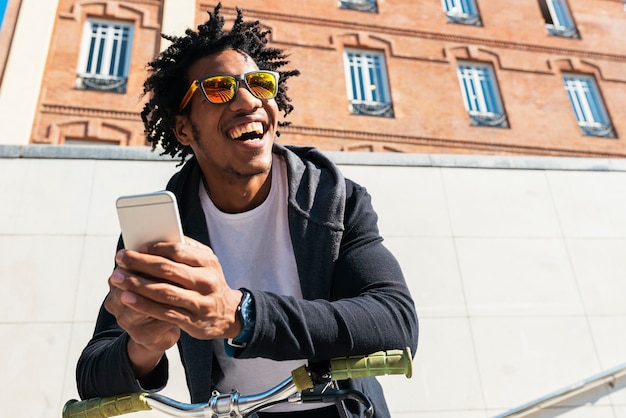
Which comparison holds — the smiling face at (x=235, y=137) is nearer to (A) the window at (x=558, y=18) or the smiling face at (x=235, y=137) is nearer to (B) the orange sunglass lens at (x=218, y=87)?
Result: (B) the orange sunglass lens at (x=218, y=87)

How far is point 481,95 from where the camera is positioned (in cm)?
1644

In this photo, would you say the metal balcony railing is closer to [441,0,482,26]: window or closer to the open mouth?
the open mouth

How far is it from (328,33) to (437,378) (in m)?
13.5

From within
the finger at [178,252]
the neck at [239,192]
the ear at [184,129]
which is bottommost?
the finger at [178,252]

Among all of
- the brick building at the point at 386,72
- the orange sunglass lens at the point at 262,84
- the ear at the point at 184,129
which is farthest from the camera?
the brick building at the point at 386,72

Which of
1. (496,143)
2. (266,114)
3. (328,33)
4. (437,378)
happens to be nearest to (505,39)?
(496,143)

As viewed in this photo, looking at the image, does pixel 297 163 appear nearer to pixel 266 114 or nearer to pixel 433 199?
pixel 266 114

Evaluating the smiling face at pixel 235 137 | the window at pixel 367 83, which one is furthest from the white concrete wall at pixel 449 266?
the window at pixel 367 83

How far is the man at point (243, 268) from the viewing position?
1132mm

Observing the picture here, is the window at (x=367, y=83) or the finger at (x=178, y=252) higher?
the window at (x=367, y=83)

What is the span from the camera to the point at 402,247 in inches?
204

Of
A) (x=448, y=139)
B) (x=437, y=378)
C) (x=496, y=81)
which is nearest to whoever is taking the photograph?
(x=437, y=378)

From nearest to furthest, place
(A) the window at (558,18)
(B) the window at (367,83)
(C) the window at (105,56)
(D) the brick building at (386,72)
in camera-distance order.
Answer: (D) the brick building at (386,72) → (C) the window at (105,56) → (B) the window at (367,83) → (A) the window at (558,18)

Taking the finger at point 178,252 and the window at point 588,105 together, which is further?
the window at point 588,105
